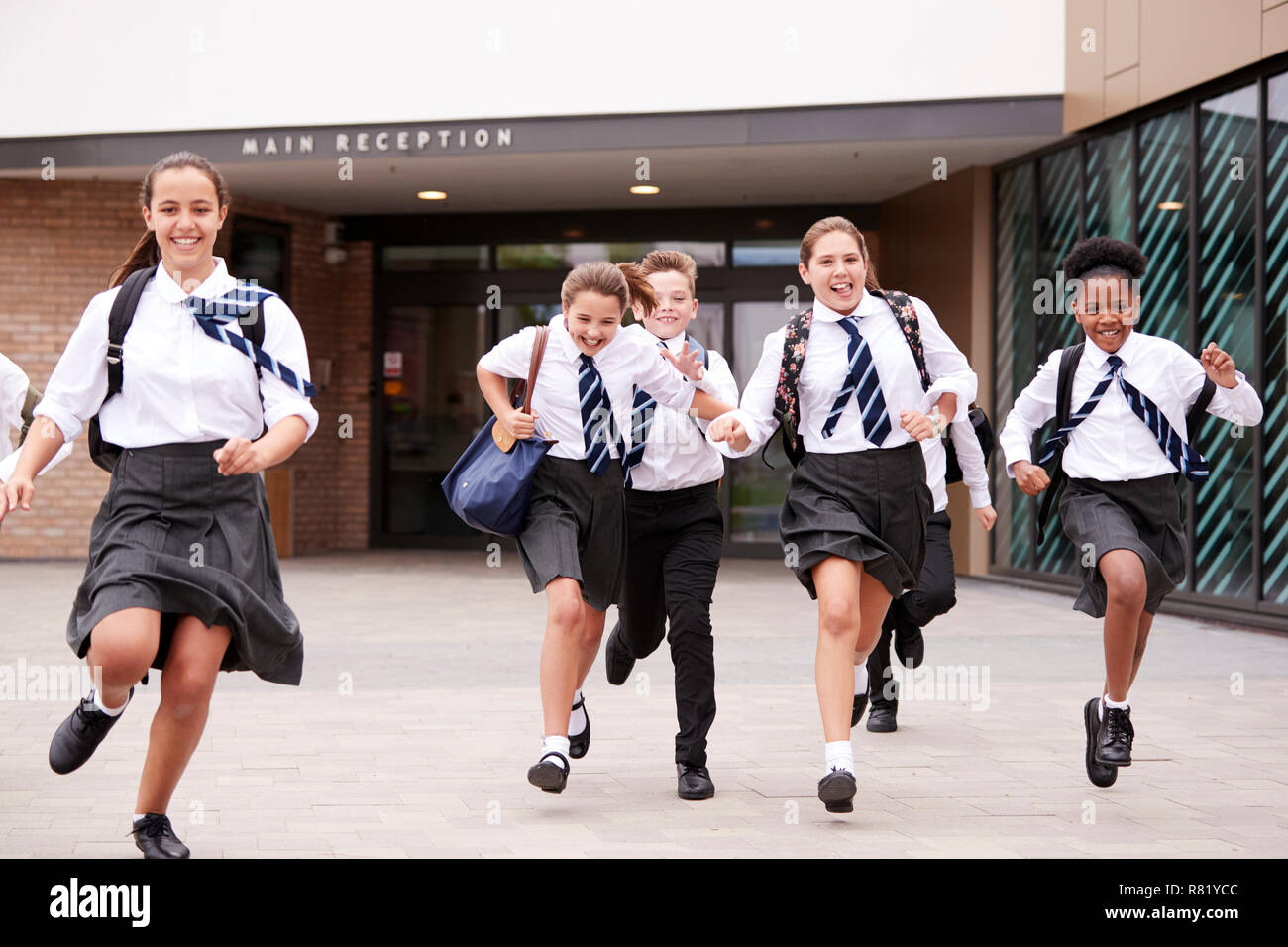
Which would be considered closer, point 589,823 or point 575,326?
point 589,823

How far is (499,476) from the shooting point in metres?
5.20

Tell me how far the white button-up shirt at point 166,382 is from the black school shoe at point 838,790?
194cm

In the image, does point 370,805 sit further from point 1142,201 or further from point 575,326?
point 1142,201

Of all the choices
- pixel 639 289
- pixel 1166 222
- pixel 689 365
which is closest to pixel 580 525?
pixel 689 365

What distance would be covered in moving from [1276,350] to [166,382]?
8627 millimetres

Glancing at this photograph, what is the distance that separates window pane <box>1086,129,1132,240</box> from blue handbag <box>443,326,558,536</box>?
27.9 ft

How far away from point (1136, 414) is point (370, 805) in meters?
3.09

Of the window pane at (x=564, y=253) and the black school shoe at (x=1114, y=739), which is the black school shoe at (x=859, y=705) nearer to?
the black school shoe at (x=1114, y=739)

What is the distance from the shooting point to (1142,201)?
40.3 ft

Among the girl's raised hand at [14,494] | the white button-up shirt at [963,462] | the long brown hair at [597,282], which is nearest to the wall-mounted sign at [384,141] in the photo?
the white button-up shirt at [963,462]

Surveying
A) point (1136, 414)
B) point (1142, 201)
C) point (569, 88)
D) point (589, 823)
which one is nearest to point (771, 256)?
point (569, 88)

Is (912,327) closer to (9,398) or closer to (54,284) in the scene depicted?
(9,398)

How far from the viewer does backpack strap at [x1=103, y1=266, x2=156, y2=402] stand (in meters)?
4.12

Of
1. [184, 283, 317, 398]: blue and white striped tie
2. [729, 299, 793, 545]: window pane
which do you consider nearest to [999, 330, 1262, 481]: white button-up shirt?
[184, 283, 317, 398]: blue and white striped tie
